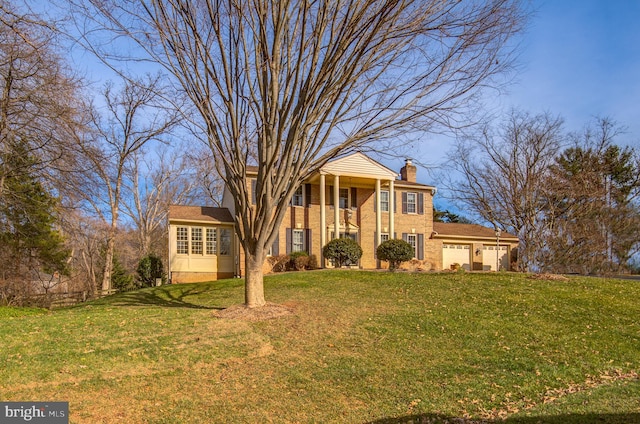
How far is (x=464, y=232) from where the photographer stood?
27719 mm

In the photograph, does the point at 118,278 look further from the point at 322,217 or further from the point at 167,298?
the point at 167,298

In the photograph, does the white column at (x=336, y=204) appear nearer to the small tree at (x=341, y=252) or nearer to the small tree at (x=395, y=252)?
the small tree at (x=341, y=252)

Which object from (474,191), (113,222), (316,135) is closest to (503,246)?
(474,191)

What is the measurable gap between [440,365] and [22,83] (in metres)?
13.5

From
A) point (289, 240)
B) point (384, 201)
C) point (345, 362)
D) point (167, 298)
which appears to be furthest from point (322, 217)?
point (345, 362)

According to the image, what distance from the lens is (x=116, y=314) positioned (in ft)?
34.2

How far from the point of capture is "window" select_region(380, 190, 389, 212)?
81.3ft

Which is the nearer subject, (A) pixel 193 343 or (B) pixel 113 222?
(A) pixel 193 343

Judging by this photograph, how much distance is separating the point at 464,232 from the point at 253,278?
68.4 feet

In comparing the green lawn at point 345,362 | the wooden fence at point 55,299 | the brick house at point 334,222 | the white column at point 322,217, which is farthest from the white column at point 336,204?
the wooden fence at point 55,299

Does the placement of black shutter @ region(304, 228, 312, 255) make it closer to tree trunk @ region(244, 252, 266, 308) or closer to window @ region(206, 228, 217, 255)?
window @ region(206, 228, 217, 255)

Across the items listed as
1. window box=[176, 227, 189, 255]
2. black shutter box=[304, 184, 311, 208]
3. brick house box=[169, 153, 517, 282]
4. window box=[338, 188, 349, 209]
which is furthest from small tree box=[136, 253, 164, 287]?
window box=[338, 188, 349, 209]

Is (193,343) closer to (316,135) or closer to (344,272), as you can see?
(316,135)

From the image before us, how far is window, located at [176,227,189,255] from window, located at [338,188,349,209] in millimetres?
8311
